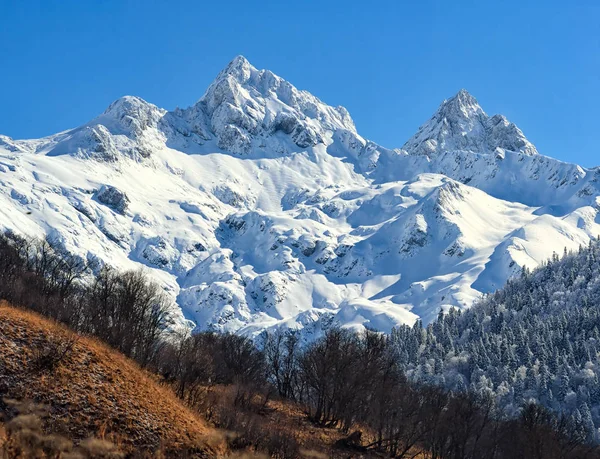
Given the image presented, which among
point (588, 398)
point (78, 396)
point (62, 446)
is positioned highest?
point (588, 398)

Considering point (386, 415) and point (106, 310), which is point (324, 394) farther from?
point (106, 310)

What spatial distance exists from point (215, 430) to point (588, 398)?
159 meters

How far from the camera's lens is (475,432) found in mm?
58562

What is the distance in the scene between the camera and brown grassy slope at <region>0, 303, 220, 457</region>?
26.6 m

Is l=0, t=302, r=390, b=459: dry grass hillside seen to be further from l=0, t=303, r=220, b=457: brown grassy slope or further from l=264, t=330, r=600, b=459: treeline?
l=264, t=330, r=600, b=459: treeline

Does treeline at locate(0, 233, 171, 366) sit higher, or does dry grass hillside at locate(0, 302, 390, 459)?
treeline at locate(0, 233, 171, 366)

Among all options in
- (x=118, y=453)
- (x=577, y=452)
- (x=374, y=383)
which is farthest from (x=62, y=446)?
(x=577, y=452)

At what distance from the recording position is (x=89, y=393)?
27.8m

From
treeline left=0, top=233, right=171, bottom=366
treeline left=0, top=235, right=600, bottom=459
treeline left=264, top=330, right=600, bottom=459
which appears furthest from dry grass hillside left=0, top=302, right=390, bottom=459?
treeline left=264, top=330, right=600, bottom=459

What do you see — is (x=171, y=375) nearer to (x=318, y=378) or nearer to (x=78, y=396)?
(x=318, y=378)

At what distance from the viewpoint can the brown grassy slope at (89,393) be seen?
26578 mm

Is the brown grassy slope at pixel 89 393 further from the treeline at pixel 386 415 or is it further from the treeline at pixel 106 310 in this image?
the treeline at pixel 386 415

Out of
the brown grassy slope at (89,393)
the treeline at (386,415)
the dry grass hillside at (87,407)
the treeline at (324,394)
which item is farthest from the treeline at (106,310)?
the treeline at (386,415)

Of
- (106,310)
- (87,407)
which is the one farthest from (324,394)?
(87,407)
